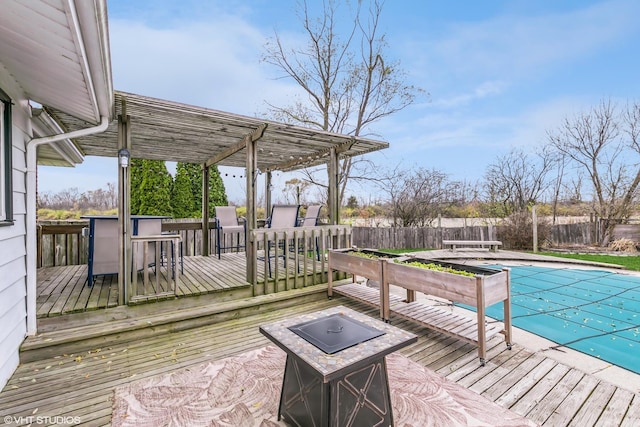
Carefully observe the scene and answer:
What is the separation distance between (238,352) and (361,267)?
6.08ft

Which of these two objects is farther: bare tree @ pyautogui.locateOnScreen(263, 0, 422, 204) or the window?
bare tree @ pyautogui.locateOnScreen(263, 0, 422, 204)

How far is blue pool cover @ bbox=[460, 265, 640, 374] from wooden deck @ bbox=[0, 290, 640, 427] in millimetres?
739

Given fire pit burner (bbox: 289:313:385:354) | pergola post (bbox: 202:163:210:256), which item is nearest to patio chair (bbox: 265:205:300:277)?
pergola post (bbox: 202:163:210:256)

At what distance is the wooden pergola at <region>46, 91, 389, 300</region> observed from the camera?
3.33 metres

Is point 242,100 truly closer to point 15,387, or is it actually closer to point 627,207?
point 15,387

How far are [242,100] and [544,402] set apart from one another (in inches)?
539

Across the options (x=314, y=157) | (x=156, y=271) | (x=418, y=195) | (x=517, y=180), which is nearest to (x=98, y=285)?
(x=156, y=271)

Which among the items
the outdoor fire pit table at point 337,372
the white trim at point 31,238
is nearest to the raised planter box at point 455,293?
the outdoor fire pit table at point 337,372

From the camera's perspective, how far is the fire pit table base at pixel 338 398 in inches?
61.7

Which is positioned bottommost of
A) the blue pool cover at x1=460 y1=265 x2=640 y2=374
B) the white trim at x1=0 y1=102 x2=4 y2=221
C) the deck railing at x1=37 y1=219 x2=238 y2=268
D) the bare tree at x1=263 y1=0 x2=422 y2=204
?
the blue pool cover at x1=460 y1=265 x2=640 y2=374

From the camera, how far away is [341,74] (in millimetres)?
11891

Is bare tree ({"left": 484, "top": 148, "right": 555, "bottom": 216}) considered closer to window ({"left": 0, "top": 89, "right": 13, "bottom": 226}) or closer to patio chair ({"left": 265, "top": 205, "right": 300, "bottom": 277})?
patio chair ({"left": 265, "top": 205, "right": 300, "bottom": 277})

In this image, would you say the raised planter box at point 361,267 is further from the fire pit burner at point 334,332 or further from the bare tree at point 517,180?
the bare tree at point 517,180

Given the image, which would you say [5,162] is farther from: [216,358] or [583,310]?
[583,310]
